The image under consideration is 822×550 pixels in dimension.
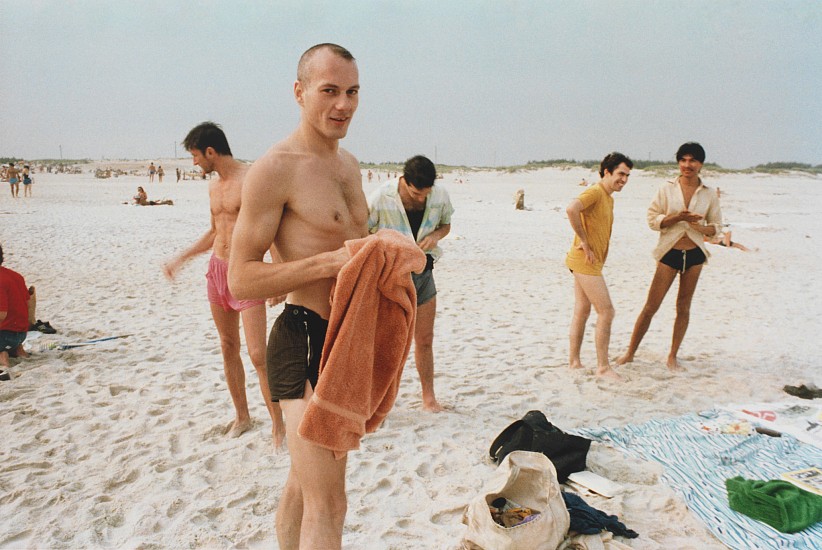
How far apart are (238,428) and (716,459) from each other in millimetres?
3536

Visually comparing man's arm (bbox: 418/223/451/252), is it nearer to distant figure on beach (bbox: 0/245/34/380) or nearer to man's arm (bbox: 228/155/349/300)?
man's arm (bbox: 228/155/349/300)

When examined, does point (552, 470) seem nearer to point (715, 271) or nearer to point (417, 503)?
point (417, 503)

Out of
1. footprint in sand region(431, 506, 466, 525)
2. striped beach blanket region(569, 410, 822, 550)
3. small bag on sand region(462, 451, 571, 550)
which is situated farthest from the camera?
footprint in sand region(431, 506, 466, 525)

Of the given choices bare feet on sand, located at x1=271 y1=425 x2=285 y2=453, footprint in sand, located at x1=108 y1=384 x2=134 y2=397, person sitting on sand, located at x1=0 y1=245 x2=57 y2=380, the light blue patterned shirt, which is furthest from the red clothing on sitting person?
the light blue patterned shirt

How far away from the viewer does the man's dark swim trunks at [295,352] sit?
2246mm

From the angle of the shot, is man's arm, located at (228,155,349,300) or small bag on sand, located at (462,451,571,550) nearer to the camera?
man's arm, located at (228,155,349,300)

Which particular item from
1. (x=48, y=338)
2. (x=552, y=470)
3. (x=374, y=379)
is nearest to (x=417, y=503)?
(x=552, y=470)

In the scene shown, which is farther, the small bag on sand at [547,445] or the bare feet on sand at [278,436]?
the bare feet on sand at [278,436]

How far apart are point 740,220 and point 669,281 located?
17.0 meters

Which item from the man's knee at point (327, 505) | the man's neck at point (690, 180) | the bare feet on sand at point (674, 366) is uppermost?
the man's neck at point (690, 180)

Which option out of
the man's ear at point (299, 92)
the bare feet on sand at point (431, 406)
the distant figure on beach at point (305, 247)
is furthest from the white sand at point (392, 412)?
the man's ear at point (299, 92)

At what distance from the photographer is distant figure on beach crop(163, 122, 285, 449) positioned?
410 centimetres

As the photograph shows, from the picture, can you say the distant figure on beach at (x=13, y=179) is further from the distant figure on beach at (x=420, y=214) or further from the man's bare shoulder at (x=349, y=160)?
the man's bare shoulder at (x=349, y=160)

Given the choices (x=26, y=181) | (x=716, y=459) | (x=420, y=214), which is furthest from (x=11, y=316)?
(x=26, y=181)
